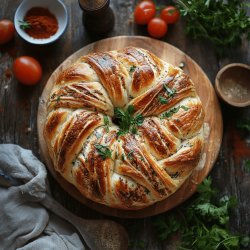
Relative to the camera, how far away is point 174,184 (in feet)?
11.2

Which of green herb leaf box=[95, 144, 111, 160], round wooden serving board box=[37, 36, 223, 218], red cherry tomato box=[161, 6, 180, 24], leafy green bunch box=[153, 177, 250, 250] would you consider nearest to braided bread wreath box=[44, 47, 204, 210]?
green herb leaf box=[95, 144, 111, 160]

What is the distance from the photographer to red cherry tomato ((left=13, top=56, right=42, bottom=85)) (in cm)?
385

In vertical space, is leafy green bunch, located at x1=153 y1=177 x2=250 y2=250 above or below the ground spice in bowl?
below

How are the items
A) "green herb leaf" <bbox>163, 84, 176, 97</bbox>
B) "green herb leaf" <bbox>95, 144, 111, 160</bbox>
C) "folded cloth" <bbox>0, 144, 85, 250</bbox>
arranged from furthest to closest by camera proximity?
"folded cloth" <bbox>0, 144, 85, 250</bbox> → "green herb leaf" <bbox>163, 84, 176, 97</bbox> → "green herb leaf" <bbox>95, 144, 111, 160</bbox>

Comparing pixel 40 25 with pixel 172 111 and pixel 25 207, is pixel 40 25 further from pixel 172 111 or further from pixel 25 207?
pixel 25 207

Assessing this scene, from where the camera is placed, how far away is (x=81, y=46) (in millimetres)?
4039

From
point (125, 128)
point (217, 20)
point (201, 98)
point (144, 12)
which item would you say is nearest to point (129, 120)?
point (125, 128)

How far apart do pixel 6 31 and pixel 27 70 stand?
405 mm

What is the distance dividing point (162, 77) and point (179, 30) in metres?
0.76

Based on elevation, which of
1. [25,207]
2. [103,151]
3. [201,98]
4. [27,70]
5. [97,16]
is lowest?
[25,207]

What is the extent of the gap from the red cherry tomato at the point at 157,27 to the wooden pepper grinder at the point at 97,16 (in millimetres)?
334

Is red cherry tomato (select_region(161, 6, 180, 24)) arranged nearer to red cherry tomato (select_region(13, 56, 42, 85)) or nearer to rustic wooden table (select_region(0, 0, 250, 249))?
rustic wooden table (select_region(0, 0, 250, 249))

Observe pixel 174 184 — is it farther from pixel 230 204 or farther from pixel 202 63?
pixel 202 63

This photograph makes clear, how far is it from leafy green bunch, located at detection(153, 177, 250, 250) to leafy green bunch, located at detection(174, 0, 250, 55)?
116cm
